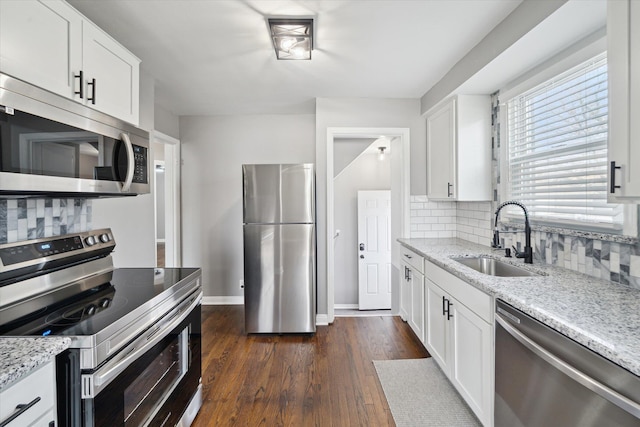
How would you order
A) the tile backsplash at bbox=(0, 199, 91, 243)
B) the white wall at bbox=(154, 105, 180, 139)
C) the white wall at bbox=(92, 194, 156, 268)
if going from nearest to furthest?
the tile backsplash at bbox=(0, 199, 91, 243) < the white wall at bbox=(92, 194, 156, 268) < the white wall at bbox=(154, 105, 180, 139)

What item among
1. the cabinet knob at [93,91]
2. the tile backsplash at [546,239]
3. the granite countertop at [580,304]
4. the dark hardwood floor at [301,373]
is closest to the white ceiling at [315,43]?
the cabinet knob at [93,91]

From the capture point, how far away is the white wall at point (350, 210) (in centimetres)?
491

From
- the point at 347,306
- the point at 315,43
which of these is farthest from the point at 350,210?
the point at 315,43

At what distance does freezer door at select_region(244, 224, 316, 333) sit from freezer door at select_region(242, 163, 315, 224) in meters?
0.09

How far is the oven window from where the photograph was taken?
4.17 feet

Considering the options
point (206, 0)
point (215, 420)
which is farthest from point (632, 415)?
point (206, 0)

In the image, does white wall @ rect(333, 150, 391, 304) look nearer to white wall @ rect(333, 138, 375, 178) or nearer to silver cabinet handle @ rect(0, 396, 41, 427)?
white wall @ rect(333, 138, 375, 178)

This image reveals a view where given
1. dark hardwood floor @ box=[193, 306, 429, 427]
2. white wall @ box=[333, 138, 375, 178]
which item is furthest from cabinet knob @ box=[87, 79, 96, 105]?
white wall @ box=[333, 138, 375, 178]

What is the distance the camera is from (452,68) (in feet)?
8.50

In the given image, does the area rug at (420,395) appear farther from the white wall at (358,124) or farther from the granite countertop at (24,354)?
the granite countertop at (24,354)

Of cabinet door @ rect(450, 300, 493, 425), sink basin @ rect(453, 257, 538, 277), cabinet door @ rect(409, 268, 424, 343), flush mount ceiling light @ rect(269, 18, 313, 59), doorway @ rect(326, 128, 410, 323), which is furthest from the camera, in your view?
doorway @ rect(326, 128, 410, 323)

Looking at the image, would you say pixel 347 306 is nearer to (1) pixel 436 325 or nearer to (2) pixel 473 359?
(1) pixel 436 325

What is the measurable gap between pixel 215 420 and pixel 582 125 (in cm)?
278

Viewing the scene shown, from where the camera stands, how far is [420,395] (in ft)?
7.03
